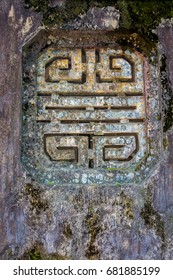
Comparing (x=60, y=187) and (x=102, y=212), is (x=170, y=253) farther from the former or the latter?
(x=60, y=187)

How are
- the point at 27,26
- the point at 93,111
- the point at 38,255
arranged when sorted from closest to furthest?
the point at 38,255 → the point at 27,26 → the point at 93,111

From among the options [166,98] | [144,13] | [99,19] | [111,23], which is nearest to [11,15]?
[99,19]

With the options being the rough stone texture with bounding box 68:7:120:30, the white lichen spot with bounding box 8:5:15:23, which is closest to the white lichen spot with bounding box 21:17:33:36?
the white lichen spot with bounding box 8:5:15:23

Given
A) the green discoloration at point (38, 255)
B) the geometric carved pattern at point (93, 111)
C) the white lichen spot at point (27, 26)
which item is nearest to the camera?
the green discoloration at point (38, 255)

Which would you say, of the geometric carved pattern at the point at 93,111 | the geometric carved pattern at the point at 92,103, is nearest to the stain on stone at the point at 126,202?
the geometric carved pattern at the point at 93,111

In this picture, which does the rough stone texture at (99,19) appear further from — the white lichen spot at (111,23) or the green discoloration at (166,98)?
the green discoloration at (166,98)

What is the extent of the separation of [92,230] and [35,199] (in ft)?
1.92

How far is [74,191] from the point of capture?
433cm

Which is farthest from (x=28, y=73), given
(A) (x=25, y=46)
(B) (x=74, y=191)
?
(B) (x=74, y=191)

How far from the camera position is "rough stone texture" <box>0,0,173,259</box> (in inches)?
167

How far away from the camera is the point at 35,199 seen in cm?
429

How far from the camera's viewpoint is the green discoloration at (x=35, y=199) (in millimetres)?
4281

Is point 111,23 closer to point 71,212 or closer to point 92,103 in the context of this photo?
point 92,103

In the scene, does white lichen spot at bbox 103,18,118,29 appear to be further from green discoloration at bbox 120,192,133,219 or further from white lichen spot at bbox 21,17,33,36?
green discoloration at bbox 120,192,133,219
